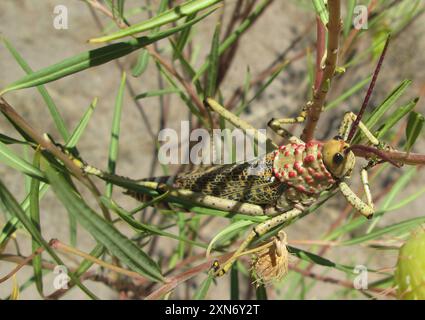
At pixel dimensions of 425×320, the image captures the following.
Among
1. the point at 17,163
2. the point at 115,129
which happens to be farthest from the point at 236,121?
the point at 17,163

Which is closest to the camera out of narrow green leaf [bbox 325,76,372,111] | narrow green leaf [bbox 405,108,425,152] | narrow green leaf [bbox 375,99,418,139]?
narrow green leaf [bbox 405,108,425,152]

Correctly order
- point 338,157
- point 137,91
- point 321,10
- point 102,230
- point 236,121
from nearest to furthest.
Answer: point 102,230 < point 321,10 < point 338,157 < point 236,121 < point 137,91

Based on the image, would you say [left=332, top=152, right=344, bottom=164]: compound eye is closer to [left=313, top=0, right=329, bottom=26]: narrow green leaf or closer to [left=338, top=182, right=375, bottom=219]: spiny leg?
[left=338, top=182, right=375, bottom=219]: spiny leg

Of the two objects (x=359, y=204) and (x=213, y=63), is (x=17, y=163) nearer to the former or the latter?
(x=213, y=63)

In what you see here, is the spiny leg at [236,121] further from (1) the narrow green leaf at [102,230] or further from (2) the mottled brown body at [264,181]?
(1) the narrow green leaf at [102,230]

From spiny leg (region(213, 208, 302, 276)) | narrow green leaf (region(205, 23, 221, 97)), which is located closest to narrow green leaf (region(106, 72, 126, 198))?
narrow green leaf (region(205, 23, 221, 97))

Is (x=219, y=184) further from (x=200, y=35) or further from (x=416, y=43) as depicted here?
(x=416, y=43)
